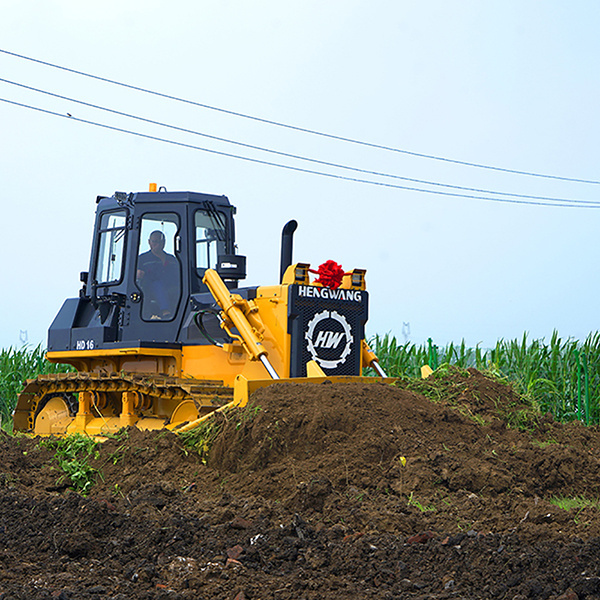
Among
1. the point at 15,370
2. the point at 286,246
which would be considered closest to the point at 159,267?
the point at 286,246

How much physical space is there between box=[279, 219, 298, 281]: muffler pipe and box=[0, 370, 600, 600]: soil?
82.2 inches

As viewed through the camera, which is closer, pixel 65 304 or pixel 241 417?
pixel 241 417

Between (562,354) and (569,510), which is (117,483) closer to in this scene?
(569,510)

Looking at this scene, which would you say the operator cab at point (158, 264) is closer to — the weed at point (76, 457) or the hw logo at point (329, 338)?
the hw logo at point (329, 338)

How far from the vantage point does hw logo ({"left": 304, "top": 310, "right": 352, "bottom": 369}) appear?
9.91m

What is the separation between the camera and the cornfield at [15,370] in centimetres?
1970

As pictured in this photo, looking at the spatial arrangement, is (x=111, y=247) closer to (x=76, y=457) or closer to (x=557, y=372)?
(x=76, y=457)

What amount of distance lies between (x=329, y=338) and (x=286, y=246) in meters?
1.29

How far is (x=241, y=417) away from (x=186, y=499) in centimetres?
114

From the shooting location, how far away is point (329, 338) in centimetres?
1006

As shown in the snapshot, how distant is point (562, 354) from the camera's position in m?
16.4

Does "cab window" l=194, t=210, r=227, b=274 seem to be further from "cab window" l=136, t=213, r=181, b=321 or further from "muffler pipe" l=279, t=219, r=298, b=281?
"muffler pipe" l=279, t=219, r=298, b=281

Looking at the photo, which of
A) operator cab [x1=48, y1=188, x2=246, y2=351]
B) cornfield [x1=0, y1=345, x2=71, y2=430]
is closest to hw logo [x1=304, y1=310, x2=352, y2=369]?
operator cab [x1=48, y1=188, x2=246, y2=351]

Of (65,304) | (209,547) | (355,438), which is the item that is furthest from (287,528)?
(65,304)
